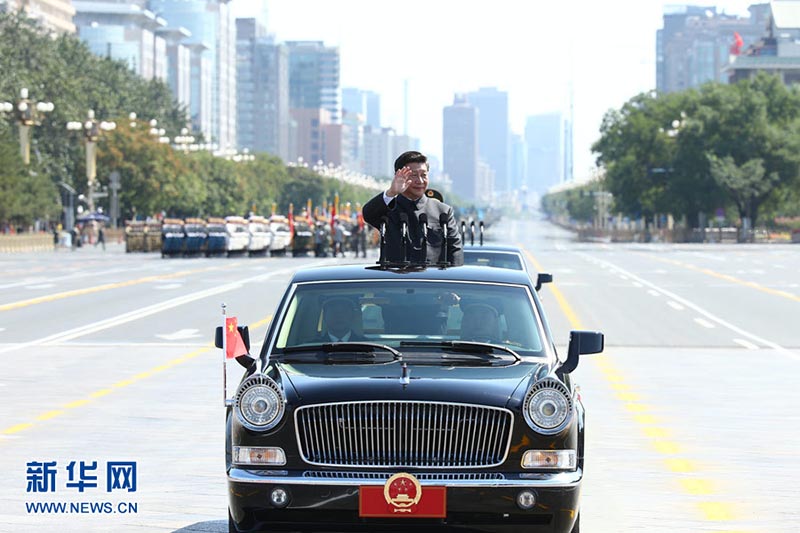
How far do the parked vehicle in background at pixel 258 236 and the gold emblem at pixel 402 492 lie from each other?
73.9 metres

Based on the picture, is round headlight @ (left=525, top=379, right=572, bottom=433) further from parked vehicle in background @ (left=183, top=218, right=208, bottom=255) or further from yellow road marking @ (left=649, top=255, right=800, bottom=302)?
parked vehicle in background @ (left=183, top=218, right=208, bottom=255)

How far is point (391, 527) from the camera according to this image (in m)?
7.69

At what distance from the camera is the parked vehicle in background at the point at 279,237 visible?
83188 millimetres

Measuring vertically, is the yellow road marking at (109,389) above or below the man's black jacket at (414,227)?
below

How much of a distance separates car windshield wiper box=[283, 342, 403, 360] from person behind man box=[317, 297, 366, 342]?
0.30 m

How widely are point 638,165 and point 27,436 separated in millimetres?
135471

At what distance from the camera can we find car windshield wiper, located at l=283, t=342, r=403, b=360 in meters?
8.77

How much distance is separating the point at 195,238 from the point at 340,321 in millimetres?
71373

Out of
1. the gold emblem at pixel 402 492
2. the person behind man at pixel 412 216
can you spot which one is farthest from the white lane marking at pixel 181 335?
the gold emblem at pixel 402 492

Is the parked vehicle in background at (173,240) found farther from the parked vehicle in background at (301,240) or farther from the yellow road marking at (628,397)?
the yellow road marking at (628,397)

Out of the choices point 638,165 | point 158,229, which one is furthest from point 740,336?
point 638,165

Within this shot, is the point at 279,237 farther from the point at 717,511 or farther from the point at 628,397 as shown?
the point at 717,511

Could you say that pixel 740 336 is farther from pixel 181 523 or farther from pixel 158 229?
pixel 158 229

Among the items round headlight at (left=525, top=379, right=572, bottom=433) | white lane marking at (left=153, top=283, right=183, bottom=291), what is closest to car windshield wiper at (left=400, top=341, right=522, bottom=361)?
round headlight at (left=525, top=379, right=572, bottom=433)
